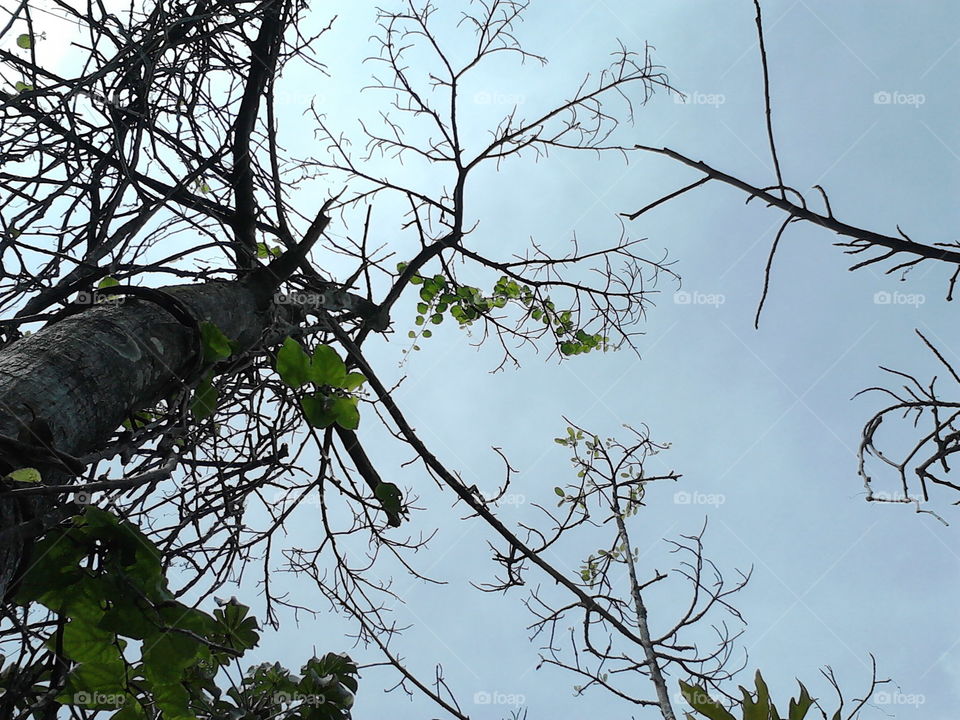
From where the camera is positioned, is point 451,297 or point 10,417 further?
point 451,297

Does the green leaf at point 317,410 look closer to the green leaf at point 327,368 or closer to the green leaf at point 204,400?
the green leaf at point 327,368

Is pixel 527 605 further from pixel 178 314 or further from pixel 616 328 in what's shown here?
pixel 178 314

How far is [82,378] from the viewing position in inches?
36.3

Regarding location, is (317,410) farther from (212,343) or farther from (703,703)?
(703,703)

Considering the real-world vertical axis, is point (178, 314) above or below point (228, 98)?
below

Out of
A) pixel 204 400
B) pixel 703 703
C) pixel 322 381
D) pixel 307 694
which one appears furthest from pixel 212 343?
pixel 703 703

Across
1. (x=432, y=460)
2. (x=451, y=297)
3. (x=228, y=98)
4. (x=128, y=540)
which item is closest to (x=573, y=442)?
(x=451, y=297)

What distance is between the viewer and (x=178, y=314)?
3.88 feet

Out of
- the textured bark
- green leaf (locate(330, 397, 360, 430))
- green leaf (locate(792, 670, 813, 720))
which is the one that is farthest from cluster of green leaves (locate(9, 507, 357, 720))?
green leaf (locate(792, 670, 813, 720))

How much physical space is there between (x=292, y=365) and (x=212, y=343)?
18cm

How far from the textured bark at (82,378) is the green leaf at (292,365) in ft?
0.59

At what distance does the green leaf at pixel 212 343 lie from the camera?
123 cm

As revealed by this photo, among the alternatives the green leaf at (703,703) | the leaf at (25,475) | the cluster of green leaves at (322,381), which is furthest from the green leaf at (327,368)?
the green leaf at (703,703)

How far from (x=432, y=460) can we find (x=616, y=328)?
1230 mm
